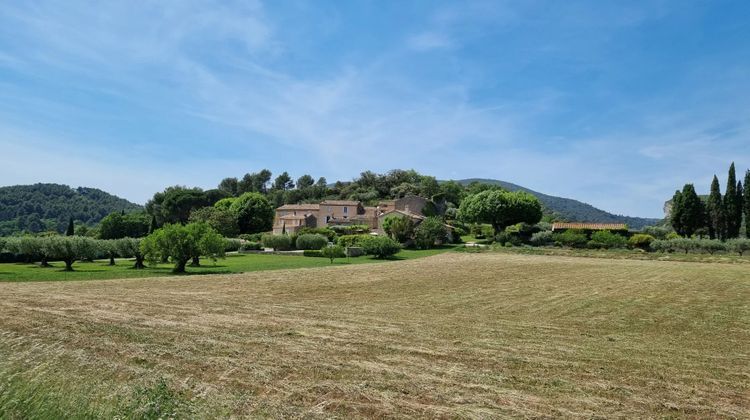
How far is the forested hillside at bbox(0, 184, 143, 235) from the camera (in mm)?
141875

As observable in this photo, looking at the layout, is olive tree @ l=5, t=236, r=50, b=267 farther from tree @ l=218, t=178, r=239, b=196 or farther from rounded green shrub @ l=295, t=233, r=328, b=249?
tree @ l=218, t=178, r=239, b=196

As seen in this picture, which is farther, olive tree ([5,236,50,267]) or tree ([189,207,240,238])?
tree ([189,207,240,238])

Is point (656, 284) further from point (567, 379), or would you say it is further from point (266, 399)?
point (266, 399)

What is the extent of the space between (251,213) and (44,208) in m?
106

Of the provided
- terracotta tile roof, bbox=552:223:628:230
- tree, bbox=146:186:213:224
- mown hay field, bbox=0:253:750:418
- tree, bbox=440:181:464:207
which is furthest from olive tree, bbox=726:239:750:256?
tree, bbox=146:186:213:224

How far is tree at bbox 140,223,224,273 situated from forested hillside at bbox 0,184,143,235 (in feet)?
392

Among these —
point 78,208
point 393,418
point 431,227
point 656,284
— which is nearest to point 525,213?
point 431,227

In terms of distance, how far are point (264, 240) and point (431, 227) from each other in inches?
889

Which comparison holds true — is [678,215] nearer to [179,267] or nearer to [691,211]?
[691,211]

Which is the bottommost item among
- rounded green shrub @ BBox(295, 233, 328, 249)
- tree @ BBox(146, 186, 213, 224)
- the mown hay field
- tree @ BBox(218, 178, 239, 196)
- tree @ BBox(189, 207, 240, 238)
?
the mown hay field

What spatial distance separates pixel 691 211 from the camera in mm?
77938

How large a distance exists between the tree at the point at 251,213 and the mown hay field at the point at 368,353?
6942 cm

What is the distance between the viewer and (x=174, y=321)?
1481cm

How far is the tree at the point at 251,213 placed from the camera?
93.3 metres
